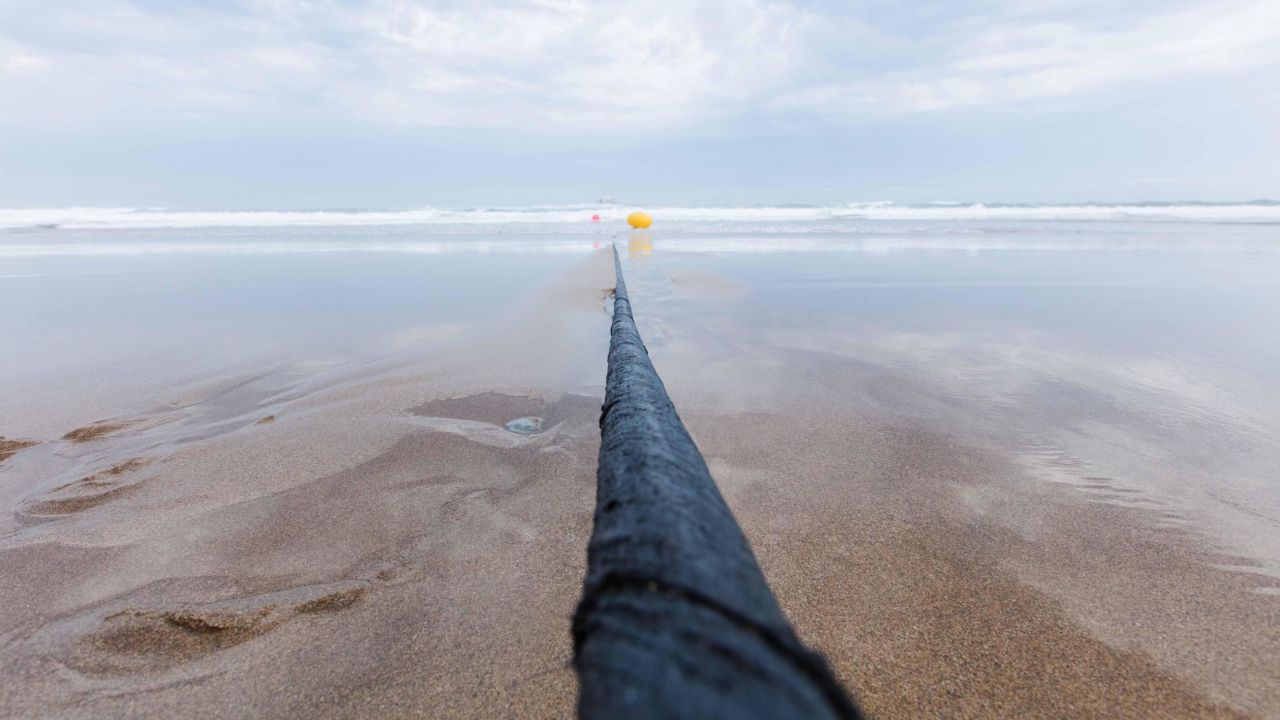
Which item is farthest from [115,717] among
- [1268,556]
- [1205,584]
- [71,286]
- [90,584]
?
[71,286]

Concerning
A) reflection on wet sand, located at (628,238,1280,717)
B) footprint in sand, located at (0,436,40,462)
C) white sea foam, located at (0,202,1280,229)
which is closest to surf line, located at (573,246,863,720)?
reflection on wet sand, located at (628,238,1280,717)

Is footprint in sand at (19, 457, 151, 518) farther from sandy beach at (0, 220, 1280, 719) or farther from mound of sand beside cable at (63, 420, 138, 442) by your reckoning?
mound of sand beside cable at (63, 420, 138, 442)

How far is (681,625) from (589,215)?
121 feet

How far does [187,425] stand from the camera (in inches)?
116

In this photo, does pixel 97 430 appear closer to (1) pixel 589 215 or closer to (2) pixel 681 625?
(2) pixel 681 625

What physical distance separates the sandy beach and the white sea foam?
86.1 feet

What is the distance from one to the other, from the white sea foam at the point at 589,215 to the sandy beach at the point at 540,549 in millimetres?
26247

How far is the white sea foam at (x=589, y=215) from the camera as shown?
27.3m

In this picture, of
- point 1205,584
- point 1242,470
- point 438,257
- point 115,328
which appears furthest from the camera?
point 438,257

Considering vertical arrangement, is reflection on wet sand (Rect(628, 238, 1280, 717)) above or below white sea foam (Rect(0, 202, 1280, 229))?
below

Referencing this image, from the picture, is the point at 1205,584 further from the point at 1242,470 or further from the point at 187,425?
the point at 187,425

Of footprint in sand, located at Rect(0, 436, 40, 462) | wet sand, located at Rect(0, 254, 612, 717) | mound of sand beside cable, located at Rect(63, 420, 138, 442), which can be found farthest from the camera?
mound of sand beside cable, located at Rect(63, 420, 138, 442)

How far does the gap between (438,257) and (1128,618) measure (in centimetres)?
1185

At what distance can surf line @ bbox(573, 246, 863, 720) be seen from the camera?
0.52 m
